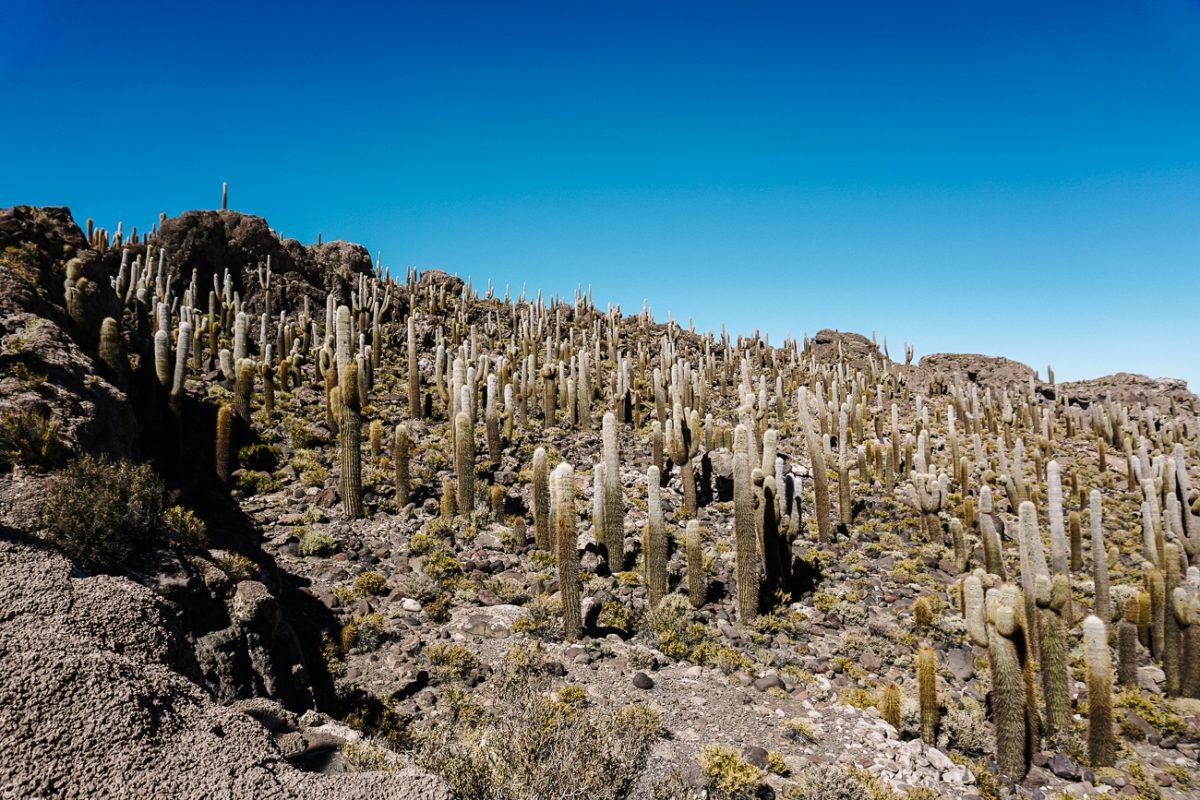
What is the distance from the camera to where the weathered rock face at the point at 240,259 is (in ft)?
89.8

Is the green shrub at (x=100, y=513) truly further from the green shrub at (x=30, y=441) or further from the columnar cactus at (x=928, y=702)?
the columnar cactus at (x=928, y=702)

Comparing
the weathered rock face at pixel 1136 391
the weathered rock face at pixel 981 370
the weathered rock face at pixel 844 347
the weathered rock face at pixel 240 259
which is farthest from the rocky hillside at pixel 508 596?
the weathered rock face at pixel 1136 391

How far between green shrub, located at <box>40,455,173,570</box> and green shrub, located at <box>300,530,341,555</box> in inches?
201

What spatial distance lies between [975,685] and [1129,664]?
3324mm

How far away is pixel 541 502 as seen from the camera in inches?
524

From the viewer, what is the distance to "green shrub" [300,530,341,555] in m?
11.9

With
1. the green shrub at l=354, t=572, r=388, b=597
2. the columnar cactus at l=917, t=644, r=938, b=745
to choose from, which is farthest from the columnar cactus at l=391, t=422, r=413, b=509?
the columnar cactus at l=917, t=644, r=938, b=745

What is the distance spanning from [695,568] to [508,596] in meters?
3.60

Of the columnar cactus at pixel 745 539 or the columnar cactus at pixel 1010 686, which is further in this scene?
the columnar cactus at pixel 745 539

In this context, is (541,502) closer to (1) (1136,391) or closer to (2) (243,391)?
(2) (243,391)

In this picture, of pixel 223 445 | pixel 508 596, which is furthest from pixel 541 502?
pixel 223 445

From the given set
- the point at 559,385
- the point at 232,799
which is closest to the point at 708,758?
the point at 232,799

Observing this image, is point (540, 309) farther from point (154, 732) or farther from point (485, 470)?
point (154, 732)

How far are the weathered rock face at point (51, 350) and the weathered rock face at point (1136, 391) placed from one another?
1938 inches
